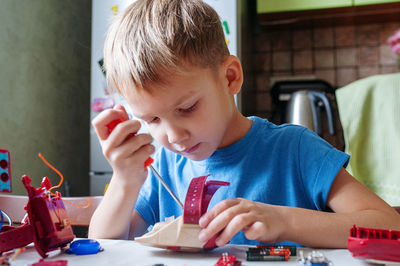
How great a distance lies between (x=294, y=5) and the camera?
2.21 meters

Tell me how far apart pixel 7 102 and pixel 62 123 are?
0.43m

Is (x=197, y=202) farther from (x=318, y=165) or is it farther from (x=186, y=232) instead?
(x=318, y=165)

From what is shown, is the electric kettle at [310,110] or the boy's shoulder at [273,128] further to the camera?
the electric kettle at [310,110]

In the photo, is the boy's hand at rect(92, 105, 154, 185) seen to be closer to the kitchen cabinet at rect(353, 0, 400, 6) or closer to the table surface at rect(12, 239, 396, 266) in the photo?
the table surface at rect(12, 239, 396, 266)

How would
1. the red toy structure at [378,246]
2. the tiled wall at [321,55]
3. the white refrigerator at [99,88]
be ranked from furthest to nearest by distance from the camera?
the tiled wall at [321,55] → the white refrigerator at [99,88] → the red toy structure at [378,246]

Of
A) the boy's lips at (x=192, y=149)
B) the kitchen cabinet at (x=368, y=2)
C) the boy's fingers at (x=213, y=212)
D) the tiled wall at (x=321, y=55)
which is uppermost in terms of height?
the kitchen cabinet at (x=368, y=2)

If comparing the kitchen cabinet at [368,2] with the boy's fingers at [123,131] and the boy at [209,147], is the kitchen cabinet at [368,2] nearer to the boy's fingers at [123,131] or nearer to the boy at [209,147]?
the boy at [209,147]

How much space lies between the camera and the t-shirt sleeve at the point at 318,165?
2.36 ft

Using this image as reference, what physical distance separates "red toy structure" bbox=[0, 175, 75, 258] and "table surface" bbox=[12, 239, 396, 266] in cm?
2

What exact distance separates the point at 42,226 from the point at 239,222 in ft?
0.86

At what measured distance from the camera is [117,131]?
64cm

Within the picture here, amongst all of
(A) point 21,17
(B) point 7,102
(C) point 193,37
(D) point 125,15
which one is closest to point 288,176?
(C) point 193,37

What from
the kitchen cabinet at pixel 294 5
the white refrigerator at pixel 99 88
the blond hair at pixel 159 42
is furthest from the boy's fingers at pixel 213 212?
the kitchen cabinet at pixel 294 5

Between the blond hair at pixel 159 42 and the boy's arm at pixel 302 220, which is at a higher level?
the blond hair at pixel 159 42
